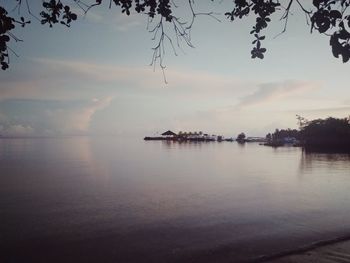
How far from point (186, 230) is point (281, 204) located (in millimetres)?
8308

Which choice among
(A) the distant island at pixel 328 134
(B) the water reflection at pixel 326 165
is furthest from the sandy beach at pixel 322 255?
(A) the distant island at pixel 328 134

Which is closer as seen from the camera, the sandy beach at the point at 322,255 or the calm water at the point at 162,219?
the sandy beach at the point at 322,255

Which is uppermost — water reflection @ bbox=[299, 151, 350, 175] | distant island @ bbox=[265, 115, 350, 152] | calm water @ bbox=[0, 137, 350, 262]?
distant island @ bbox=[265, 115, 350, 152]

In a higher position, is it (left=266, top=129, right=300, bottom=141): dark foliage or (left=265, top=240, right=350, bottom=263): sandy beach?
(left=266, top=129, right=300, bottom=141): dark foliage

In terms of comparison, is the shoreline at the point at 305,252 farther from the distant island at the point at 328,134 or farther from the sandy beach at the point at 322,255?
the distant island at the point at 328,134

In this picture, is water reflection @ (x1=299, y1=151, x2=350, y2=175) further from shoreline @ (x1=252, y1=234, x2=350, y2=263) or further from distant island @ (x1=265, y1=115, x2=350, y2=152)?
distant island @ (x1=265, y1=115, x2=350, y2=152)

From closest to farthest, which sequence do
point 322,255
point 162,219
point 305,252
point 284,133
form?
point 322,255 → point 305,252 → point 162,219 → point 284,133

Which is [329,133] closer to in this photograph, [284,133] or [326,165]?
[326,165]

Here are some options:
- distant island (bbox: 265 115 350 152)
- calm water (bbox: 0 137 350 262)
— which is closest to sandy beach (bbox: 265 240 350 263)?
calm water (bbox: 0 137 350 262)

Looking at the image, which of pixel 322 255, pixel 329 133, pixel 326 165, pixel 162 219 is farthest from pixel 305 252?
pixel 329 133

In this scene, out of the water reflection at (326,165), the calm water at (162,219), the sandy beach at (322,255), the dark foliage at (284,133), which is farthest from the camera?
the dark foliage at (284,133)

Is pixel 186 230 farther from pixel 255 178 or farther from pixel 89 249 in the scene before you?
pixel 255 178

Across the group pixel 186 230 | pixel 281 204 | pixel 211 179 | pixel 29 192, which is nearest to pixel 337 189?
pixel 281 204

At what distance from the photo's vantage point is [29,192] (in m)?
23.6
